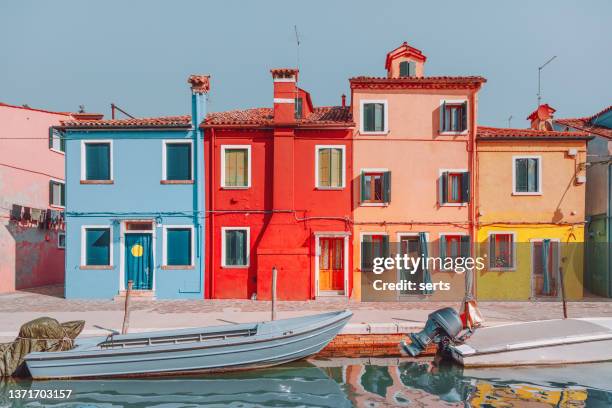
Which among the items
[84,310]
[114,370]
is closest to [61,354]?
[114,370]

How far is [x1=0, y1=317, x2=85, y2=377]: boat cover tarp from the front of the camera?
434 inches

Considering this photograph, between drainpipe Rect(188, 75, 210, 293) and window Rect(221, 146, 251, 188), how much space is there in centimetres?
84

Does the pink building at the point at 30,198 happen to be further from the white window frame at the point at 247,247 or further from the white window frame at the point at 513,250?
the white window frame at the point at 513,250

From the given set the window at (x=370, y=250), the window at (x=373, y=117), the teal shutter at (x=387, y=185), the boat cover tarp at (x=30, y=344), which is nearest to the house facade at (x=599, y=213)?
the teal shutter at (x=387, y=185)

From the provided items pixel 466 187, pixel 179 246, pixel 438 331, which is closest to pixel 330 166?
pixel 466 187

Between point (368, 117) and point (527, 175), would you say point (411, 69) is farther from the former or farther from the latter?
point (527, 175)

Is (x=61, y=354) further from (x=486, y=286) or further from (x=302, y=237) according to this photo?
(x=486, y=286)

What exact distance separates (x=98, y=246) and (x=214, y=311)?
5712 millimetres

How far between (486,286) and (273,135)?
30.2 feet

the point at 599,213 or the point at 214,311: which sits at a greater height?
the point at 599,213

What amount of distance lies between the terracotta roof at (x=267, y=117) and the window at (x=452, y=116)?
10.9 feet

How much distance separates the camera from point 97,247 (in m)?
18.2

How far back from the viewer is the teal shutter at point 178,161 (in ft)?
60.2

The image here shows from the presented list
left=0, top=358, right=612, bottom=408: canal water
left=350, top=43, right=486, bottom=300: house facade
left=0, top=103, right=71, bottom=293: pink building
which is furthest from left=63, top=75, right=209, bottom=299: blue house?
left=0, top=358, right=612, bottom=408: canal water
